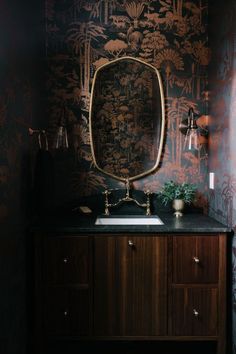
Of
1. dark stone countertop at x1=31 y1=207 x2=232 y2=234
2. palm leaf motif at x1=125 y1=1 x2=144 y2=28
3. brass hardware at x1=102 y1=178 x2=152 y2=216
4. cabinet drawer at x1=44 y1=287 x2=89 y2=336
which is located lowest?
cabinet drawer at x1=44 y1=287 x2=89 y2=336

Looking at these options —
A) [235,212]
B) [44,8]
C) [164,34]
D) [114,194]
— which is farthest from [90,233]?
[44,8]

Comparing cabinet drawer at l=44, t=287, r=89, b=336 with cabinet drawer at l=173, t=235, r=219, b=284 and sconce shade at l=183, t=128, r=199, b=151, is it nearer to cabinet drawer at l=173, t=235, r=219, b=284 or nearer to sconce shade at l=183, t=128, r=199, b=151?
cabinet drawer at l=173, t=235, r=219, b=284

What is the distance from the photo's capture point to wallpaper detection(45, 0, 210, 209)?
237 cm

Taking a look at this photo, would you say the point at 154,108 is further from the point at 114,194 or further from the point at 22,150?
the point at 22,150

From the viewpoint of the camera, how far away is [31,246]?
1.94m

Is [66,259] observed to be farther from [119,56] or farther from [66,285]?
[119,56]

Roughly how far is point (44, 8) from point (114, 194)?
1.50 m

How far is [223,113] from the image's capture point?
203cm

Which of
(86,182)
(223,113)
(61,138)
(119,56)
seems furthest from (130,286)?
(119,56)

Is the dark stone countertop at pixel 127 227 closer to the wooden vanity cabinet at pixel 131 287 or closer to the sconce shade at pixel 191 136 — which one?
the wooden vanity cabinet at pixel 131 287

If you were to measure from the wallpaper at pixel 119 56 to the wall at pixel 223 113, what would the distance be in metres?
0.14

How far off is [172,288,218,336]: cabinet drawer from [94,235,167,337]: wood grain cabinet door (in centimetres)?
7

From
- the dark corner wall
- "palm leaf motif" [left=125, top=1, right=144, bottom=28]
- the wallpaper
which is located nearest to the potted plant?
the wallpaper

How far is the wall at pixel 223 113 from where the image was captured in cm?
184
